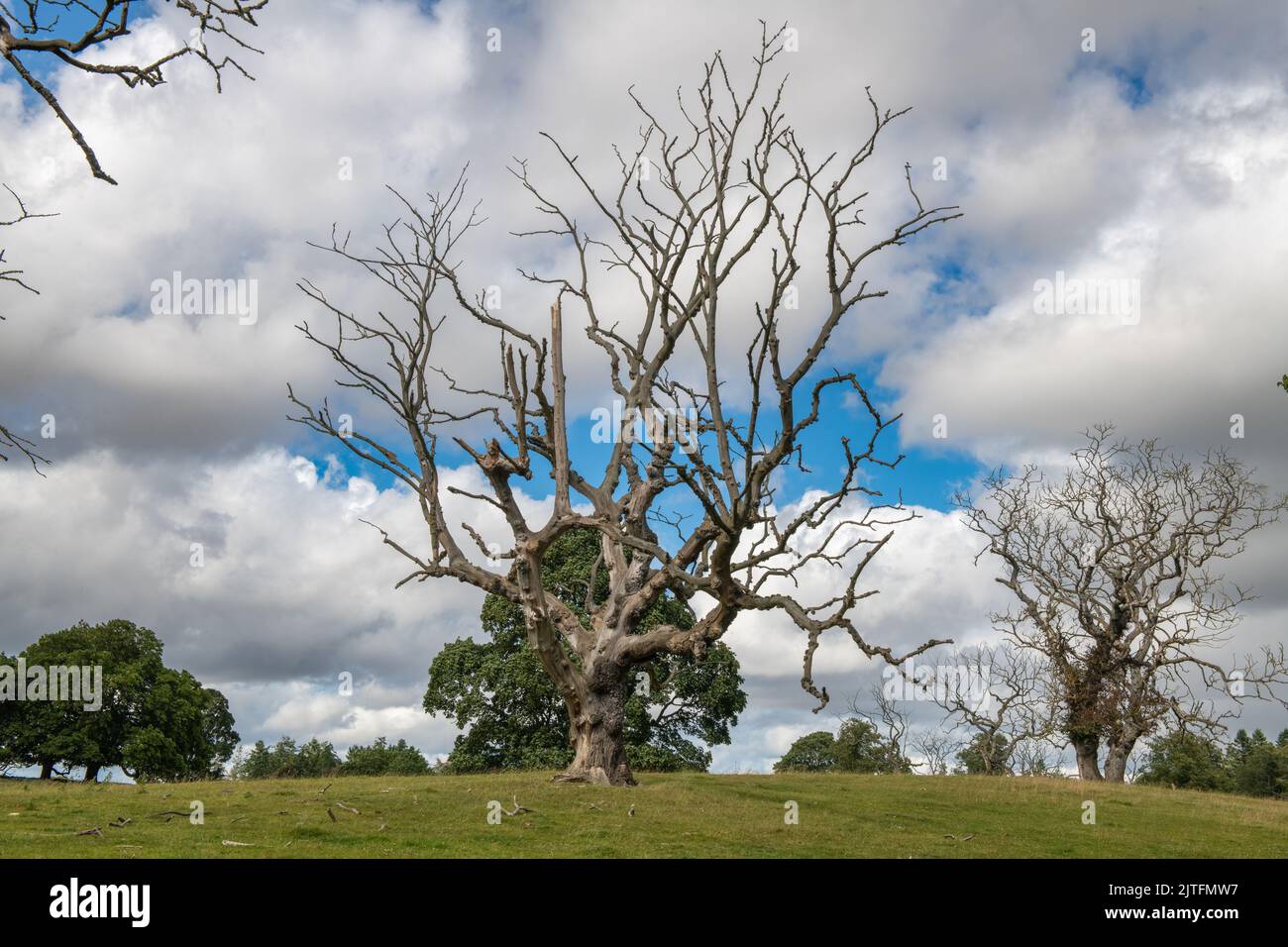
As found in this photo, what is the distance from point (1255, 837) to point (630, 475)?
610 inches

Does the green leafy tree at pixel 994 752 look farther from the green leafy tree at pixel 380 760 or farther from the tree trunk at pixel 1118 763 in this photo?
the green leafy tree at pixel 380 760

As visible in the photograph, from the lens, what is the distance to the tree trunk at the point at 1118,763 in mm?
35875

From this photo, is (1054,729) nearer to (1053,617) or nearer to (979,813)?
(1053,617)

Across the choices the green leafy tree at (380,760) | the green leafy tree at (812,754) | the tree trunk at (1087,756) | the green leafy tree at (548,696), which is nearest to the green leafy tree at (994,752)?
the tree trunk at (1087,756)

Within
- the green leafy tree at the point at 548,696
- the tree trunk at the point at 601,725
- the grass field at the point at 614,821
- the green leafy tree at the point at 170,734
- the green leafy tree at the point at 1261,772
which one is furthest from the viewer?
the green leafy tree at the point at 1261,772

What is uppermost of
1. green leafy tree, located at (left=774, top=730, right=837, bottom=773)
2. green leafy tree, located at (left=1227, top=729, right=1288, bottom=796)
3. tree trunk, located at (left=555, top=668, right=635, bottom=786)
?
tree trunk, located at (left=555, top=668, right=635, bottom=786)

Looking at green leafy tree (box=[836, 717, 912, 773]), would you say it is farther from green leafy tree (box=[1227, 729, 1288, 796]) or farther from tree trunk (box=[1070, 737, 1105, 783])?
green leafy tree (box=[1227, 729, 1288, 796])

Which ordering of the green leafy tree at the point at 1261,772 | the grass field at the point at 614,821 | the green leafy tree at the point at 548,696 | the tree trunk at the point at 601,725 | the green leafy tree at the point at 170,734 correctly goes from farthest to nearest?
the green leafy tree at the point at 1261,772
the green leafy tree at the point at 170,734
the green leafy tree at the point at 548,696
the tree trunk at the point at 601,725
the grass field at the point at 614,821

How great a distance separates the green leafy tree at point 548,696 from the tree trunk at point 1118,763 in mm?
13430

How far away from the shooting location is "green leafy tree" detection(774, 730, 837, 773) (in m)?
56.1

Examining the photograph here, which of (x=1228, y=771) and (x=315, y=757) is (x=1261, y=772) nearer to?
(x=1228, y=771)

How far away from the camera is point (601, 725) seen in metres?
21.8

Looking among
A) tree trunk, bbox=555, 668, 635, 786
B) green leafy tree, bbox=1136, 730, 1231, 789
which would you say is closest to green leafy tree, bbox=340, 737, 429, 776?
tree trunk, bbox=555, 668, 635, 786

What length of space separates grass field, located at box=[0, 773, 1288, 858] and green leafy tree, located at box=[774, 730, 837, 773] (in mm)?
30183
